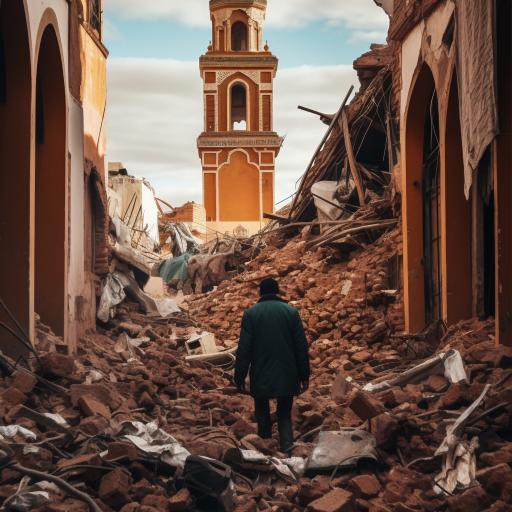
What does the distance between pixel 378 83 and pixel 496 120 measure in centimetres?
797

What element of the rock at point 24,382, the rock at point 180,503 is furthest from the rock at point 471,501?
the rock at point 24,382

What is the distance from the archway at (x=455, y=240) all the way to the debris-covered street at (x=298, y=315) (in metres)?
0.02

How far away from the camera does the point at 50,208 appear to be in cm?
1109

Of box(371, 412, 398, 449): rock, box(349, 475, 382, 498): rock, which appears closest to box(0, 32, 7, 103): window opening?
box(371, 412, 398, 449): rock

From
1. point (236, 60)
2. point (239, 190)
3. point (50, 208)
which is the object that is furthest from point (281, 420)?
point (236, 60)

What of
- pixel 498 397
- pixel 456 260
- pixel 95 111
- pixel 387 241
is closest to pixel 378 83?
pixel 387 241

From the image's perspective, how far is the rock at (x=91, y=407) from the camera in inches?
302

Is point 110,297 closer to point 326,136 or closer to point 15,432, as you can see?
point 326,136

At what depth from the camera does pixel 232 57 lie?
A: 45938mm

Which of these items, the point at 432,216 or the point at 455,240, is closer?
the point at 455,240

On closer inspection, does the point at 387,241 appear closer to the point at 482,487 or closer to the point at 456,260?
the point at 456,260

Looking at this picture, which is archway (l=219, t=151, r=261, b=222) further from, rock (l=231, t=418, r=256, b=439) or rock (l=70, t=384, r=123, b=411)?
rock (l=231, t=418, r=256, b=439)

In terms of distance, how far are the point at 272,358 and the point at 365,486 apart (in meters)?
1.97

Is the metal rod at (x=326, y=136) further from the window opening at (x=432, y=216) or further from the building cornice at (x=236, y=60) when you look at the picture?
the building cornice at (x=236, y=60)
